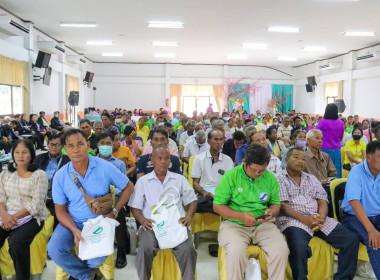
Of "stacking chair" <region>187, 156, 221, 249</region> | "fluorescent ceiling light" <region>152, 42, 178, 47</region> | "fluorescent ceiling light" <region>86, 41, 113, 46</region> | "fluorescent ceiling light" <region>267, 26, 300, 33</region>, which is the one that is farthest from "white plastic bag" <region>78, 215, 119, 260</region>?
"fluorescent ceiling light" <region>86, 41, 113, 46</region>

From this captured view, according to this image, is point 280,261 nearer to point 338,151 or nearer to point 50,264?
point 50,264

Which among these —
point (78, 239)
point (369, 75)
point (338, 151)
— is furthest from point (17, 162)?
point (369, 75)

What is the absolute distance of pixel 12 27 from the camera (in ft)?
29.4

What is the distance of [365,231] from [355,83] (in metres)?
13.1

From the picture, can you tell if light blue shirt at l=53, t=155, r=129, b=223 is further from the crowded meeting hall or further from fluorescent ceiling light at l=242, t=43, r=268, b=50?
fluorescent ceiling light at l=242, t=43, r=268, b=50

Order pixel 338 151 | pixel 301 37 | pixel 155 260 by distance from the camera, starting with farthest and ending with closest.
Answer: pixel 301 37
pixel 338 151
pixel 155 260

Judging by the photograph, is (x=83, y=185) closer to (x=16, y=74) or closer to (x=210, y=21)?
(x=210, y=21)

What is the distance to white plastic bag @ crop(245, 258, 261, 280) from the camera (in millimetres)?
2367

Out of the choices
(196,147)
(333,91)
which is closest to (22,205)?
(196,147)

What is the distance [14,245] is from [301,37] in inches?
428

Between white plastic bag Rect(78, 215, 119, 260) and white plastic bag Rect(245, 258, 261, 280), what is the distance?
975mm

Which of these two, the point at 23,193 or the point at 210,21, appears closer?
the point at 23,193

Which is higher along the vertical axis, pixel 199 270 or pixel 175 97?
pixel 175 97

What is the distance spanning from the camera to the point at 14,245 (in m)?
2.51
